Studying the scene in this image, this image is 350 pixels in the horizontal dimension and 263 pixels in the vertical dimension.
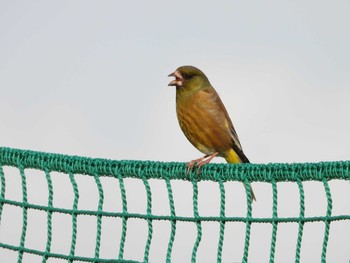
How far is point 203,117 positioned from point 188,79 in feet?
1.19

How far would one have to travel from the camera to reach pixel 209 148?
6.92 m

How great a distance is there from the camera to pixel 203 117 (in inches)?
275

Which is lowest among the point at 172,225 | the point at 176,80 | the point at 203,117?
the point at 172,225

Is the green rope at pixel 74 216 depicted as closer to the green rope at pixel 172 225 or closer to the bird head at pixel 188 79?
the green rope at pixel 172 225

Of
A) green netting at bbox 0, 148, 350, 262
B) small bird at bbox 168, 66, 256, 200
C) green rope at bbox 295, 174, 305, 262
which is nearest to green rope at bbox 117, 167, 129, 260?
green netting at bbox 0, 148, 350, 262

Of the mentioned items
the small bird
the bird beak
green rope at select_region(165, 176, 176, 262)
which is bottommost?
green rope at select_region(165, 176, 176, 262)

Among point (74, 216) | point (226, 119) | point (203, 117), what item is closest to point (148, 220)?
point (74, 216)

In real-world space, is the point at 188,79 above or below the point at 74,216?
above

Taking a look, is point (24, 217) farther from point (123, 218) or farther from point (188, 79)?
point (188, 79)

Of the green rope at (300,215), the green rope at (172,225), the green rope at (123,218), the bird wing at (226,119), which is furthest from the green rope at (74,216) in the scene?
the bird wing at (226,119)

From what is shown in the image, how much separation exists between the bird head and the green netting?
6.55ft

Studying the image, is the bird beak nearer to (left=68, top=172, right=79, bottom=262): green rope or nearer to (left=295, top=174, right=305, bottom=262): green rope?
(left=68, top=172, right=79, bottom=262): green rope

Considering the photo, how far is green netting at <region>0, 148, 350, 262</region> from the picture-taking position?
14.8 feet

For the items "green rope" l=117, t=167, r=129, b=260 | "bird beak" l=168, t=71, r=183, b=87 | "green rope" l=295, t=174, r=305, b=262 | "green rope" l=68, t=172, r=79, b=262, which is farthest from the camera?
"bird beak" l=168, t=71, r=183, b=87
